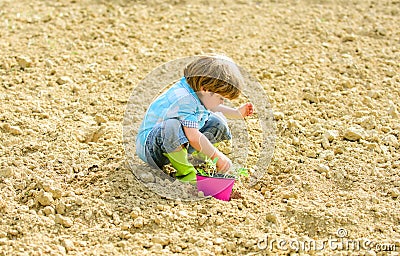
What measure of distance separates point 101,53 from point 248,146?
4.37 feet

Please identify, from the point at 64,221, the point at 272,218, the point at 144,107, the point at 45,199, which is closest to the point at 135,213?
the point at 64,221

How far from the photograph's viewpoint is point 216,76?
254cm

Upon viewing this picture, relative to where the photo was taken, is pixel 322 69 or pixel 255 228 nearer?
pixel 255 228

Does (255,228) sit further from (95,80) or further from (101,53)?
(101,53)

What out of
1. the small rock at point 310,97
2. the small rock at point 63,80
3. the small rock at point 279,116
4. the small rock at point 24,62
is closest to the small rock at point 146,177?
the small rock at point 279,116

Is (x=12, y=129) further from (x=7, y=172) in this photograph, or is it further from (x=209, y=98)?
(x=209, y=98)

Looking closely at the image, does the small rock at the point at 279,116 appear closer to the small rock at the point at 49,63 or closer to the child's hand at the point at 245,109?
the child's hand at the point at 245,109

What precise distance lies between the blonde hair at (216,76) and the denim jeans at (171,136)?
0.21m

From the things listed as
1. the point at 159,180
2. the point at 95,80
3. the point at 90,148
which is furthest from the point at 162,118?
the point at 95,80

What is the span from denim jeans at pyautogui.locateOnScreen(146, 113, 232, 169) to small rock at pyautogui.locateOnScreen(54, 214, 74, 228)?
0.48 metres

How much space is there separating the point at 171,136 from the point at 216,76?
0.34 meters

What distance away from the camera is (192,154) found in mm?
2928

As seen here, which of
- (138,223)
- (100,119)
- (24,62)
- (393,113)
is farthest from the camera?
(24,62)

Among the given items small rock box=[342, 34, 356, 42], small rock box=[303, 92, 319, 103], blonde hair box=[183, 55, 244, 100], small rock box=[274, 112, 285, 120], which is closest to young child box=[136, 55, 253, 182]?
blonde hair box=[183, 55, 244, 100]
